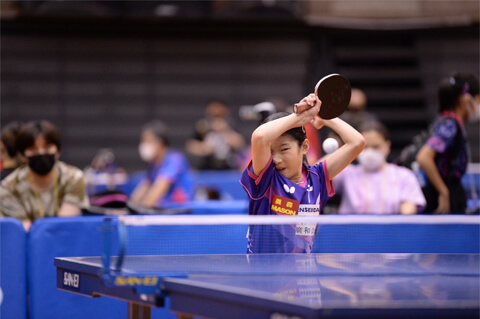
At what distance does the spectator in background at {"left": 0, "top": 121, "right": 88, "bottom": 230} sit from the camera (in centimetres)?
518

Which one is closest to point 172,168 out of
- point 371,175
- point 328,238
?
point 371,175

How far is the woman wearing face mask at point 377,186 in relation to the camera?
544cm

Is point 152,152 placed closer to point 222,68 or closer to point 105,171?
point 105,171

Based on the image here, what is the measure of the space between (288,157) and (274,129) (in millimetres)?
289

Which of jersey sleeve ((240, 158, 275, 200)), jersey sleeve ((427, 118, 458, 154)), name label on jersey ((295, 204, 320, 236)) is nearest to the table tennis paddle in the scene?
jersey sleeve ((240, 158, 275, 200))

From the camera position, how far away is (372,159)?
18.0 feet

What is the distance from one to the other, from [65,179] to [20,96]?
29.4ft

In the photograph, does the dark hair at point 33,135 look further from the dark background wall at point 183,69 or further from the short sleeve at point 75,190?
the dark background wall at point 183,69

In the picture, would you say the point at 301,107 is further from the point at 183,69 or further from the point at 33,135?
the point at 183,69

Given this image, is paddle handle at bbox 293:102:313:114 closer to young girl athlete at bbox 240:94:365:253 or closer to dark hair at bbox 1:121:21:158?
young girl athlete at bbox 240:94:365:253

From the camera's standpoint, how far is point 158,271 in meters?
2.72

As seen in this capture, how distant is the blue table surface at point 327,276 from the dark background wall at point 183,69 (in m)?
9.85

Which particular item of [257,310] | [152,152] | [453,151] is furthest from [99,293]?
[152,152]

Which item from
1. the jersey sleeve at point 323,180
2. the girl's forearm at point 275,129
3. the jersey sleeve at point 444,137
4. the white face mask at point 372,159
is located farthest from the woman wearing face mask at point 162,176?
the girl's forearm at point 275,129
